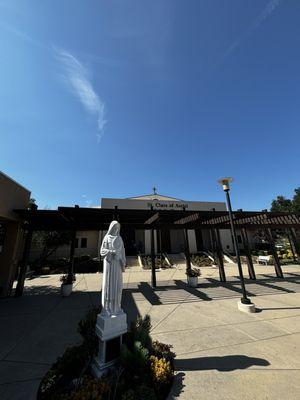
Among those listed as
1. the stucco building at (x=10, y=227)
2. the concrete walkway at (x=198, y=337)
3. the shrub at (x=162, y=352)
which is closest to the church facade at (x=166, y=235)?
the stucco building at (x=10, y=227)

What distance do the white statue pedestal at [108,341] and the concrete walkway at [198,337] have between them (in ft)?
3.74

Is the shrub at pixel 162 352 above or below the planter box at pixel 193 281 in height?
below

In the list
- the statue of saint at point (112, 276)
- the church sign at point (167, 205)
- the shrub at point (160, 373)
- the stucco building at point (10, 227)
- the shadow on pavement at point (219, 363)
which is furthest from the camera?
the church sign at point (167, 205)

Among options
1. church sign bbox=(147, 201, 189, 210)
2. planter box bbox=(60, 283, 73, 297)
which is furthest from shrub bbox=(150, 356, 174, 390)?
church sign bbox=(147, 201, 189, 210)

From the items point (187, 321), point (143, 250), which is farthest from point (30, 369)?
point (143, 250)

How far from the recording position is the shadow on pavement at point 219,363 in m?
3.78

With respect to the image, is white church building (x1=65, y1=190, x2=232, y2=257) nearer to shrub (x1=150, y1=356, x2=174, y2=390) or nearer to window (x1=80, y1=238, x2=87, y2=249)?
window (x1=80, y1=238, x2=87, y2=249)

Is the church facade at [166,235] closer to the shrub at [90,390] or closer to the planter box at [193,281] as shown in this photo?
the planter box at [193,281]

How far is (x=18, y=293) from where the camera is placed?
991 centimetres

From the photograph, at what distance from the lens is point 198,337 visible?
5164 millimetres

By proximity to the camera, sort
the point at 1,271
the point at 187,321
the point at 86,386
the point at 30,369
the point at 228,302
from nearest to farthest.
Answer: the point at 86,386, the point at 30,369, the point at 187,321, the point at 228,302, the point at 1,271

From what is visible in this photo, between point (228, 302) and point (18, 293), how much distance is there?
10.5 metres

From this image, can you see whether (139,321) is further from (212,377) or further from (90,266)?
(90,266)

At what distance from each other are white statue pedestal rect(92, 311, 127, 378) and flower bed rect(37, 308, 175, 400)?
128 mm
